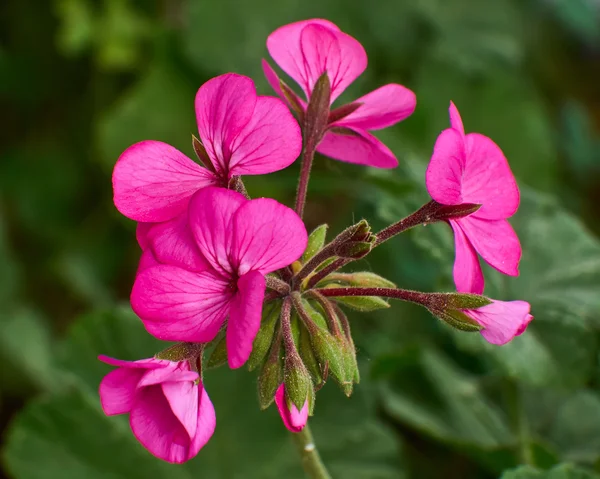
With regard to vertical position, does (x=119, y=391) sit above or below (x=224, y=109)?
below

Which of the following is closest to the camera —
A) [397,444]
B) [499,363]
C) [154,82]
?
[499,363]

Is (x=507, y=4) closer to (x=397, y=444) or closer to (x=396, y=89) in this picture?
(x=397, y=444)

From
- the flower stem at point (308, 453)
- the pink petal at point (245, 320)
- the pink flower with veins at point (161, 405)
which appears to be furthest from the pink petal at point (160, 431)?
the flower stem at point (308, 453)

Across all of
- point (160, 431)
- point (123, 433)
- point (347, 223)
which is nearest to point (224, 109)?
point (160, 431)

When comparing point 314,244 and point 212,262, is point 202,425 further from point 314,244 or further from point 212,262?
point 314,244

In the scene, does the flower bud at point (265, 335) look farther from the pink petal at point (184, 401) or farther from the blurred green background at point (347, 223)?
the blurred green background at point (347, 223)

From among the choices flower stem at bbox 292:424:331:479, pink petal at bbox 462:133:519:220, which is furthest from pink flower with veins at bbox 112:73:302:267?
flower stem at bbox 292:424:331:479

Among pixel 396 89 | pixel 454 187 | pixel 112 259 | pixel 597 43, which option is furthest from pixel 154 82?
pixel 597 43

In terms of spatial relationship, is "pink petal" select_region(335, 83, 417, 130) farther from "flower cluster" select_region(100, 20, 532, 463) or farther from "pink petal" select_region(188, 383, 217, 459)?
"pink petal" select_region(188, 383, 217, 459)
